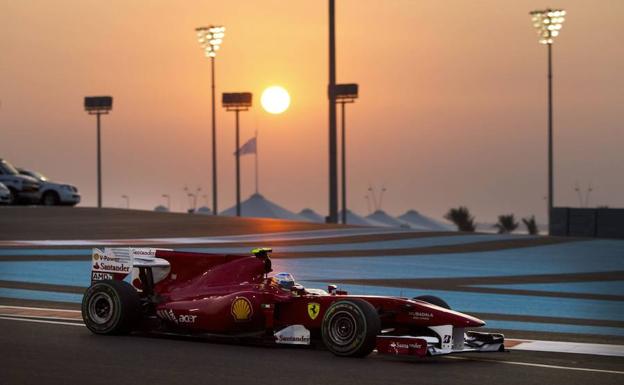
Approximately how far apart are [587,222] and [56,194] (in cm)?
2268

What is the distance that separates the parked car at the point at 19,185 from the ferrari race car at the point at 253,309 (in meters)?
36.8

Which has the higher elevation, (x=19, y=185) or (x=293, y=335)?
(x=19, y=185)

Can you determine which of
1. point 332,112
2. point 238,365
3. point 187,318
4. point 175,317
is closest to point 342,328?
point 238,365

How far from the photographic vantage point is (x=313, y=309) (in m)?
11.2

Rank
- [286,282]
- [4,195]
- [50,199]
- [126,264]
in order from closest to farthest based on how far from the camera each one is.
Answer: [286,282], [126,264], [4,195], [50,199]

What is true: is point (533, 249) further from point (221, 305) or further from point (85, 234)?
point (221, 305)

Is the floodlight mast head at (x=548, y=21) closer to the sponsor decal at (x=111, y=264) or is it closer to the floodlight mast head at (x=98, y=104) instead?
the floodlight mast head at (x=98, y=104)

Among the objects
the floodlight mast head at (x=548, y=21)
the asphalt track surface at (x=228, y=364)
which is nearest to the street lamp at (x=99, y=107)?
the floodlight mast head at (x=548, y=21)

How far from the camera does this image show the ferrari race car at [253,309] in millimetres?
10734

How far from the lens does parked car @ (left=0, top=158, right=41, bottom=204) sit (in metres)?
48.4

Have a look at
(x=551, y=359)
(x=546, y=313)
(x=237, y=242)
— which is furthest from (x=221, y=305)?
(x=237, y=242)

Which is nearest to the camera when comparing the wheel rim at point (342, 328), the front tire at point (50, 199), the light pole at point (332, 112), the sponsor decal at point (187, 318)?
the wheel rim at point (342, 328)

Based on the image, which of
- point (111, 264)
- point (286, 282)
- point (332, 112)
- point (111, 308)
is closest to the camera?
point (286, 282)

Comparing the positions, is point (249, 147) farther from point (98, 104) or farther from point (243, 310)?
point (243, 310)
